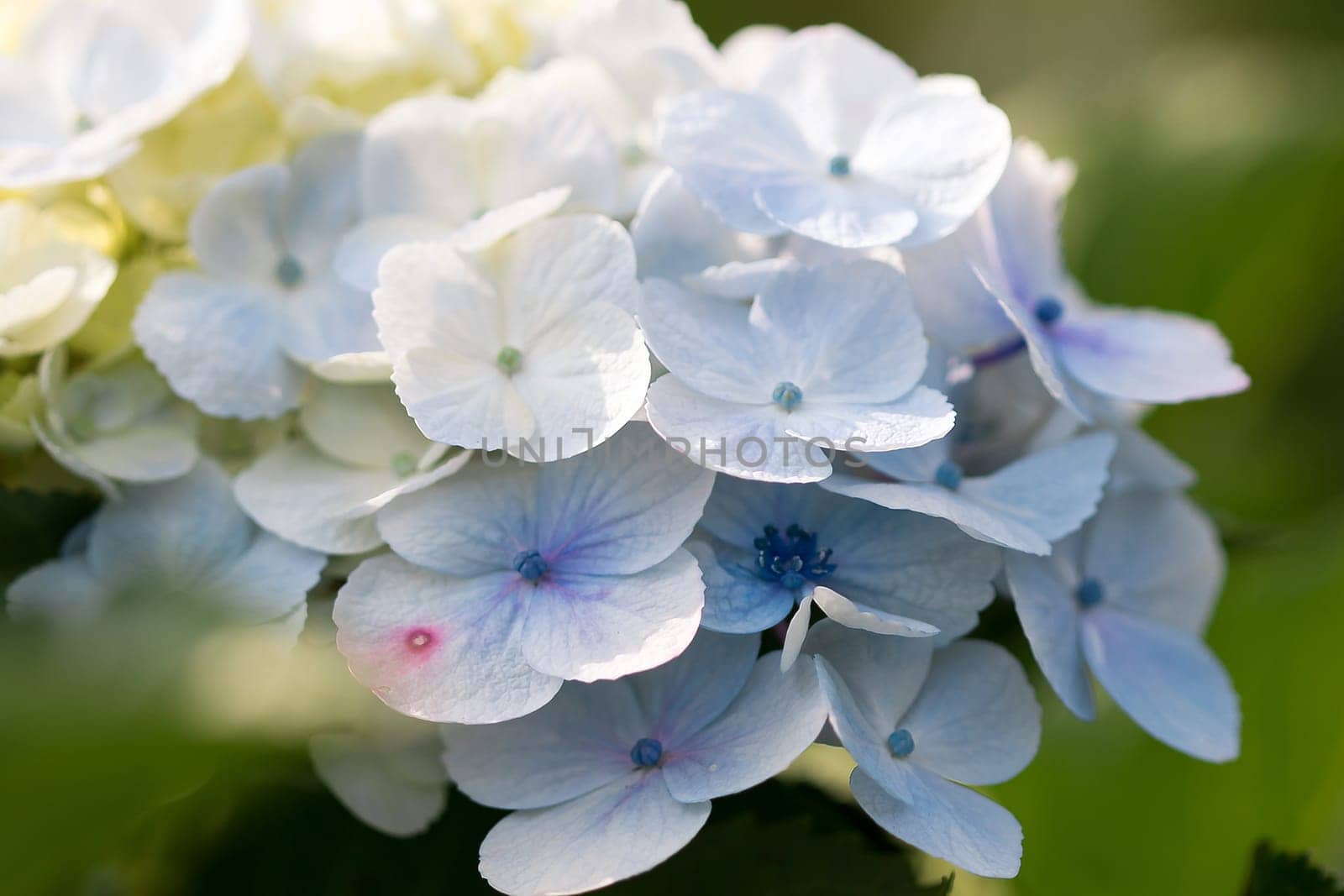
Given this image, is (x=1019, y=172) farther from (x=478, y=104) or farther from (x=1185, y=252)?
(x=1185, y=252)

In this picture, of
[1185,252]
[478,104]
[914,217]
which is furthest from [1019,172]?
[1185,252]

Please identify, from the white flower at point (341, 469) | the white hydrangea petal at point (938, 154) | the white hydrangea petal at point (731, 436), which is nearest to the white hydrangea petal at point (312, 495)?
the white flower at point (341, 469)

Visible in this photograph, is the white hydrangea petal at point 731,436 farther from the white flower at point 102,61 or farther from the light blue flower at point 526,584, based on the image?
the white flower at point 102,61

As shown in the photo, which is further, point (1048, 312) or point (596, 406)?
point (1048, 312)

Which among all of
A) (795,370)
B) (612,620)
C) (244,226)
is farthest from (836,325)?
(244,226)

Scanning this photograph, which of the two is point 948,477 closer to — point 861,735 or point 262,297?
point 861,735

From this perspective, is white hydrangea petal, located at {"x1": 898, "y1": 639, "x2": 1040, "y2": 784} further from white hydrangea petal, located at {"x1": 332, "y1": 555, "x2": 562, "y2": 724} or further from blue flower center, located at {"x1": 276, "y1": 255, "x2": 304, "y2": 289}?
blue flower center, located at {"x1": 276, "y1": 255, "x2": 304, "y2": 289}

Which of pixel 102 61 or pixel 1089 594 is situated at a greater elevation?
pixel 102 61
